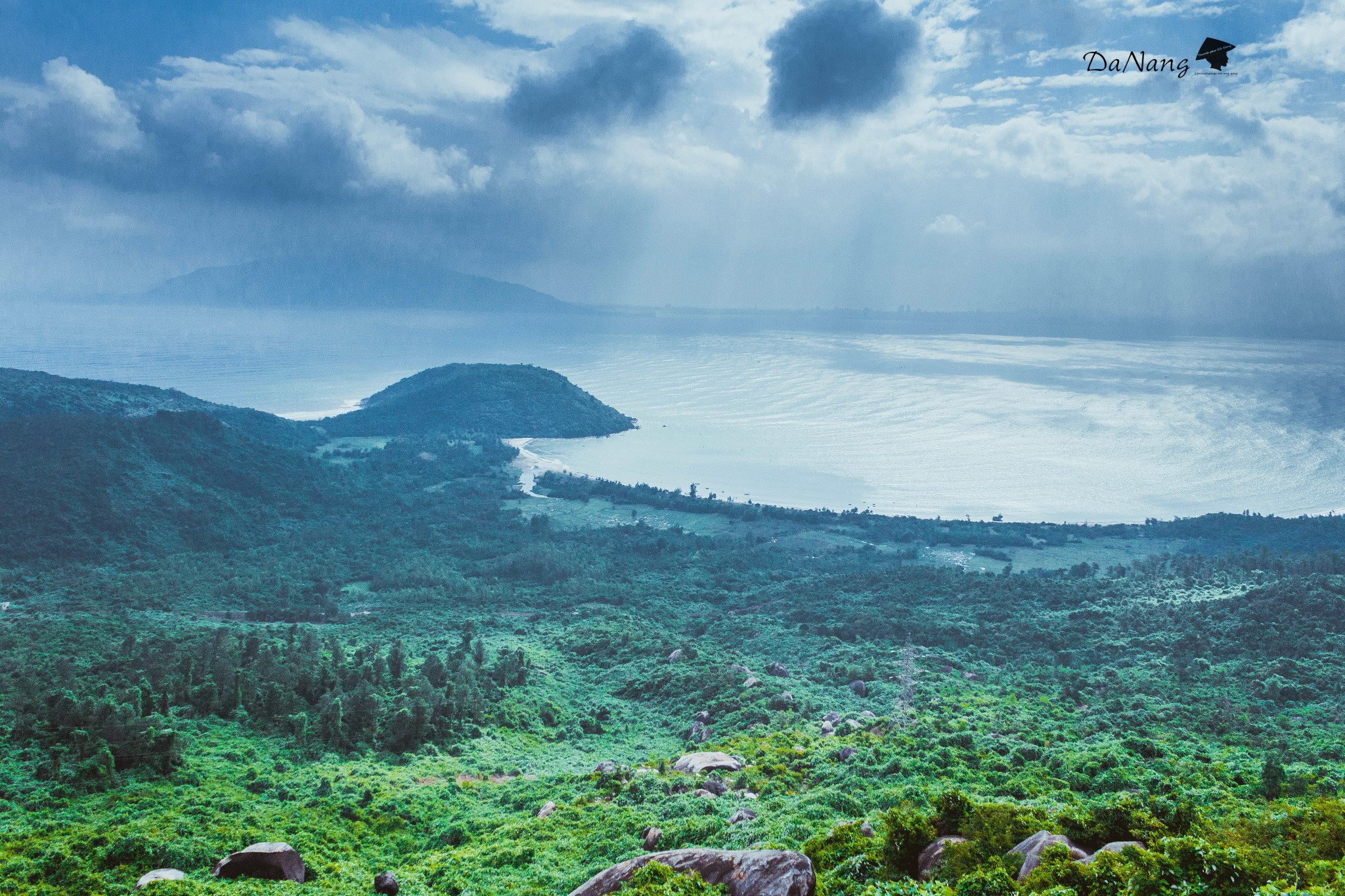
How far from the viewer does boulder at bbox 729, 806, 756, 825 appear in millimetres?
16078

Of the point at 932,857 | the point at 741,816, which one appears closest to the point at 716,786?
the point at 741,816

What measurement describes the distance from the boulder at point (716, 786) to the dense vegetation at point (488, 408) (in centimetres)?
7709

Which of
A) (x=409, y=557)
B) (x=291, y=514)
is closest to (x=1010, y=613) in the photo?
(x=409, y=557)

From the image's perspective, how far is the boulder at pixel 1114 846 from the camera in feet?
32.9

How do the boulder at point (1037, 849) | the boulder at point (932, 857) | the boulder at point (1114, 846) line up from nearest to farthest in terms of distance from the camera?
the boulder at point (1114, 846) → the boulder at point (1037, 849) → the boulder at point (932, 857)

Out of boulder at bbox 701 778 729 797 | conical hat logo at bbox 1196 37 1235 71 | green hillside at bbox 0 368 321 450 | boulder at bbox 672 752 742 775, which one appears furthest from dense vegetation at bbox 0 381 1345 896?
conical hat logo at bbox 1196 37 1235 71

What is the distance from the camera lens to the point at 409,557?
1982 inches

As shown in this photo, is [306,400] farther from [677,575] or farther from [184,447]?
[677,575]

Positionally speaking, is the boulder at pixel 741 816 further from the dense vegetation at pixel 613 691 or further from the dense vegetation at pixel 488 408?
the dense vegetation at pixel 488 408

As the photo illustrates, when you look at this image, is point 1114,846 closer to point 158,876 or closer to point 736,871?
point 736,871

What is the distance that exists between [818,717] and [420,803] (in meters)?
13.8

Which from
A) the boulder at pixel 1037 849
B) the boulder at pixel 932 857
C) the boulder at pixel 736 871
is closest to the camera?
the boulder at pixel 1037 849

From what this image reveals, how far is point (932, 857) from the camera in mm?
11727

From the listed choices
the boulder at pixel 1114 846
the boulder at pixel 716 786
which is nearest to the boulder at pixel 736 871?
the boulder at pixel 1114 846
